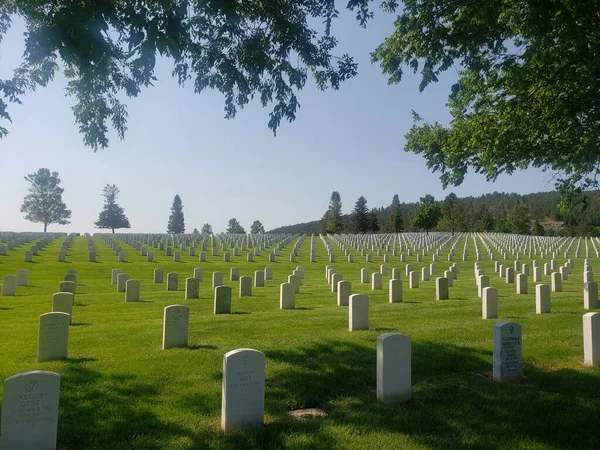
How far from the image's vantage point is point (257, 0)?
798 cm

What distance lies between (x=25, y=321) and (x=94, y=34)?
864cm

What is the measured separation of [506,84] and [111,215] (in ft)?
310

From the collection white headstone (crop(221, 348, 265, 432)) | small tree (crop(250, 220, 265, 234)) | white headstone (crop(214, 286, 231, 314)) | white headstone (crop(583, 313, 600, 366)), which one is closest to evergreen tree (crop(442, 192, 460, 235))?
small tree (crop(250, 220, 265, 234))

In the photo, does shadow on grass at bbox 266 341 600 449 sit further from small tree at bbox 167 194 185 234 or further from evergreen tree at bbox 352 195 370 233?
small tree at bbox 167 194 185 234

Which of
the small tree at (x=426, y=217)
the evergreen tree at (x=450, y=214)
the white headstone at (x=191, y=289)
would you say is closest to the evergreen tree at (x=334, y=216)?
the small tree at (x=426, y=217)

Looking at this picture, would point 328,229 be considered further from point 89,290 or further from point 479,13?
point 479,13

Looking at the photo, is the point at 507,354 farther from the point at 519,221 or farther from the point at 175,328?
the point at 519,221

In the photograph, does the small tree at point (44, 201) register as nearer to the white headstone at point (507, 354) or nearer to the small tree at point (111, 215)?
the small tree at point (111, 215)

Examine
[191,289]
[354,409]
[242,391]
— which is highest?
[191,289]

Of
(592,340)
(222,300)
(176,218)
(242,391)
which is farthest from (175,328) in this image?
(176,218)

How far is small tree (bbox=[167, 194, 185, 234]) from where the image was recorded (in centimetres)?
11212

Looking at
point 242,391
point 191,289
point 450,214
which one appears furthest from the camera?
point 450,214

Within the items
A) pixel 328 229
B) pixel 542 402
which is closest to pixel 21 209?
pixel 328 229

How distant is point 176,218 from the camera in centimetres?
11306
